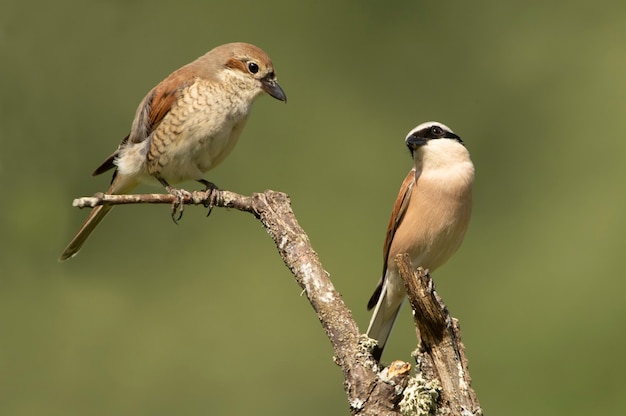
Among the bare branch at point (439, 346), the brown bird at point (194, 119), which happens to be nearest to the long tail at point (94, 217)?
the brown bird at point (194, 119)

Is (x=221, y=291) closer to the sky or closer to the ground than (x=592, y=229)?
closer to the ground

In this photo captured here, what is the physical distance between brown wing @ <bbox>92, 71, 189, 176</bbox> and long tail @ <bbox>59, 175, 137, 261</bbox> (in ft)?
0.31

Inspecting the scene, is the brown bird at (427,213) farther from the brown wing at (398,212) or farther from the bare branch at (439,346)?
the bare branch at (439,346)

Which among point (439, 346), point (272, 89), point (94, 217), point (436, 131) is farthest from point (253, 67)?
point (439, 346)

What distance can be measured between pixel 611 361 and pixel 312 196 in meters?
2.86

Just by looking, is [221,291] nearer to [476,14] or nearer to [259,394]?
[259,394]

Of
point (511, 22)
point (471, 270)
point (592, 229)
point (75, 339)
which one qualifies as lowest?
point (75, 339)

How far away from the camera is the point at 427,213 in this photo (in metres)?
4.55

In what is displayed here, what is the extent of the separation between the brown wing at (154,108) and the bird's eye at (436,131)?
116 cm

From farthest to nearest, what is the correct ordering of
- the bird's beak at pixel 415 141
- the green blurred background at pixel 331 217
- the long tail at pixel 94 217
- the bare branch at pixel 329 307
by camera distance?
1. the green blurred background at pixel 331 217
2. the long tail at pixel 94 217
3. the bird's beak at pixel 415 141
4. the bare branch at pixel 329 307

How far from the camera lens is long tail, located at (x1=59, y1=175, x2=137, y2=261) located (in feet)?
16.0

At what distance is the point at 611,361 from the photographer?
7.64 meters

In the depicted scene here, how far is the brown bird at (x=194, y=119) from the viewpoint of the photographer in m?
4.61

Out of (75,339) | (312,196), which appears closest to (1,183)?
(75,339)
